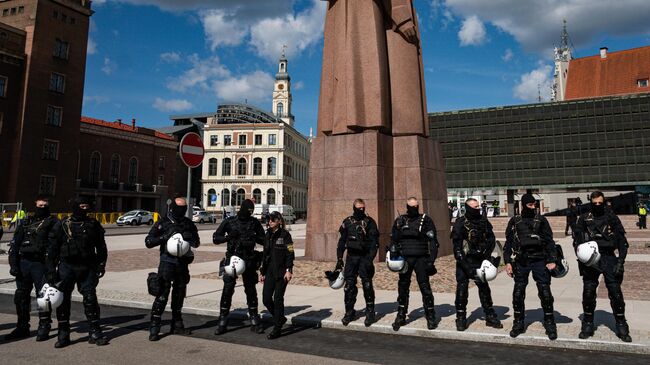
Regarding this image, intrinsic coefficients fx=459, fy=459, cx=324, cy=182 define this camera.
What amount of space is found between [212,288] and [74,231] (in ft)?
15.2

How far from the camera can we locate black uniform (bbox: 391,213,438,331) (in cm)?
645

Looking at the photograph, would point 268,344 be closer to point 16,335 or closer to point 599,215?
point 16,335

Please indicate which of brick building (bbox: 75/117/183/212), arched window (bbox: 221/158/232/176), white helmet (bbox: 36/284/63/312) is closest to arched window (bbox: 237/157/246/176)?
arched window (bbox: 221/158/232/176)

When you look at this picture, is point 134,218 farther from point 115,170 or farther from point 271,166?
point 271,166

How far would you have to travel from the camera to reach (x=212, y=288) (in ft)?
33.1

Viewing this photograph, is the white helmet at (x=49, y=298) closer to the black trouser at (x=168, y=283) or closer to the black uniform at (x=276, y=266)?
the black trouser at (x=168, y=283)

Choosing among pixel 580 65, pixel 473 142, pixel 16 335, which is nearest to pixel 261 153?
pixel 473 142

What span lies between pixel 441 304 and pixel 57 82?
49230 millimetres

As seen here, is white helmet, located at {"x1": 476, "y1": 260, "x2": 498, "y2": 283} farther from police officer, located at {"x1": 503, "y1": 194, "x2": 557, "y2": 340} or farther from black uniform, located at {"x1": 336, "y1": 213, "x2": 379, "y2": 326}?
black uniform, located at {"x1": 336, "y1": 213, "x2": 379, "y2": 326}

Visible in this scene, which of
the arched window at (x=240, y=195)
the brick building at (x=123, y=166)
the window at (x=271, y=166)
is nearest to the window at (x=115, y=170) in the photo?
the brick building at (x=123, y=166)

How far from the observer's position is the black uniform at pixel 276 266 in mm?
6383

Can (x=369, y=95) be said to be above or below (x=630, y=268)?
above

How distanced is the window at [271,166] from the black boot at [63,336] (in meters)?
75.2

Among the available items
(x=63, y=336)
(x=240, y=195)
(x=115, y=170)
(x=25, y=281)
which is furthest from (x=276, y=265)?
(x=240, y=195)
